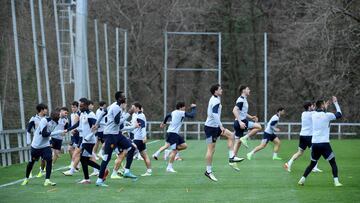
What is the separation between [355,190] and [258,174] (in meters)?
4.68

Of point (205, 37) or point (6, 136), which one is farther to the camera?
point (205, 37)

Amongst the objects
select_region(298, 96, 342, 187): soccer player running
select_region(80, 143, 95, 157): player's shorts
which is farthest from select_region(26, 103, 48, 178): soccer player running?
select_region(298, 96, 342, 187): soccer player running

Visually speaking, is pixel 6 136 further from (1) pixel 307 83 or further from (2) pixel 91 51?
(1) pixel 307 83

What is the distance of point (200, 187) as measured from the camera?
60.7ft

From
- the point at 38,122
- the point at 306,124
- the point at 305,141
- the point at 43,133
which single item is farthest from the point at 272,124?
the point at 43,133

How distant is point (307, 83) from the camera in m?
53.3

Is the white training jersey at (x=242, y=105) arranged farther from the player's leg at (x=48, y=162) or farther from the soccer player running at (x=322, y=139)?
the player's leg at (x=48, y=162)

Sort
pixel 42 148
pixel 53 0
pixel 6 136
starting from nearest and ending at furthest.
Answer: pixel 42 148, pixel 6 136, pixel 53 0

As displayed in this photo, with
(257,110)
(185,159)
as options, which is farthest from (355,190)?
(257,110)

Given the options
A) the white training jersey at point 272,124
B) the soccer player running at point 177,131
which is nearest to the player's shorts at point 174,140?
the soccer player running at point 177,131

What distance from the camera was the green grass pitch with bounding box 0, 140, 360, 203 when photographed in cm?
1627

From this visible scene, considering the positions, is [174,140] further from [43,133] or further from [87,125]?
[43,133]

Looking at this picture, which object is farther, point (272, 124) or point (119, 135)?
point (272, 124)

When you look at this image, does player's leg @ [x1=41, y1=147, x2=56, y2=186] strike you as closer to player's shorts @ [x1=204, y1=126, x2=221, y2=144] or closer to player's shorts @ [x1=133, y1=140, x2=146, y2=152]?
player's shorts @ [x1=133, y1=140, x2=146, y2=152]
